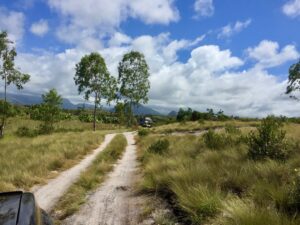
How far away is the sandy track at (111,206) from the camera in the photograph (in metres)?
7.31

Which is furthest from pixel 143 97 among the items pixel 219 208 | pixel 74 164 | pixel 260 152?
pixel 219 208

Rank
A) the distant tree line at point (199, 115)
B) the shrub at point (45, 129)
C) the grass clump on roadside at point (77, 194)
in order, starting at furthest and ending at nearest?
the distant tree line at point (199, 115), the shrub at point (45, 129), the grass clump on roadside at point (77, 194)

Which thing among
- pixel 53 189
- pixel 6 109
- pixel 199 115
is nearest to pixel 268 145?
pixel 53 189

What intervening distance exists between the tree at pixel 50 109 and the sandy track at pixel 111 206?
30.1 m

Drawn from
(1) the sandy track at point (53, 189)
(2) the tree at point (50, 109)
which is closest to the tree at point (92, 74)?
(2) the tree at point (50, 109)

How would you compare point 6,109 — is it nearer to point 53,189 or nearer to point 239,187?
point 53,189

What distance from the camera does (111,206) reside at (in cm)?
843

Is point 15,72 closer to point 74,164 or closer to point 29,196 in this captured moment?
point 74,164

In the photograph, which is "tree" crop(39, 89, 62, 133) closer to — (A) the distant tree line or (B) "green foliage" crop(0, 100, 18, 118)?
(B) "green foliage" crop(0, 100, 18, 118)

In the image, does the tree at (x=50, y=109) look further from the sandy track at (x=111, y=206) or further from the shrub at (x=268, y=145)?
the shrub at (x=268, y=145)

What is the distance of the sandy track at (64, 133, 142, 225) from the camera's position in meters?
7.31

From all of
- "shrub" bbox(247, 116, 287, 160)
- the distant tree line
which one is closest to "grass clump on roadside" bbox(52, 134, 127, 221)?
"shrub" bbox(247, 116, 287, 160)

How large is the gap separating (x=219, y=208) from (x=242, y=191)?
1520mm

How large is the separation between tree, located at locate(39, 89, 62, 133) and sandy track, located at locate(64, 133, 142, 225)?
30137 millimetres
